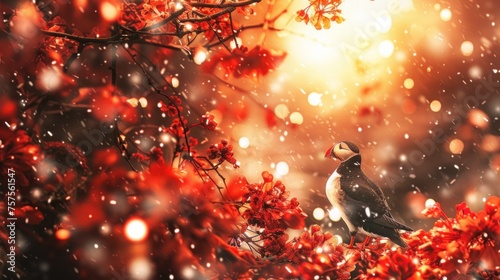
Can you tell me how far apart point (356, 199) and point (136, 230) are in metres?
0.54

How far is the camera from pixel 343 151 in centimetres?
111

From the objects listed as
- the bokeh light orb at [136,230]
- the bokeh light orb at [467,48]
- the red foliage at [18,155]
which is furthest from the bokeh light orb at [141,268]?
the bokeh light orb at [467,48]

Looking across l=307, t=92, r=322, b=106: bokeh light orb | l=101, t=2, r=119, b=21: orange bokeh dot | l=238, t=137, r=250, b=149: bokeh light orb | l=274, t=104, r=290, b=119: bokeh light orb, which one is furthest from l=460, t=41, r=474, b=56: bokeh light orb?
l=101, t=2, r=119, b=21: orange bokeh dot

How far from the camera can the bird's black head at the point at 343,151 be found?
3.63 ft

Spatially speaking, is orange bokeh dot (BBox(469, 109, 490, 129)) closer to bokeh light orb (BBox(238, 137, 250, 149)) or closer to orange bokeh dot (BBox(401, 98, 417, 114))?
orange bokeh dot (BBox(401, 98, 417, 114))

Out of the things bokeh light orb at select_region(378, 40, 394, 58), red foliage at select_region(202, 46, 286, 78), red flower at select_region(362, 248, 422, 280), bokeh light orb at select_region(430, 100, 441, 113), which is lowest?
red flower at select_region(362, 248, 422, 280)

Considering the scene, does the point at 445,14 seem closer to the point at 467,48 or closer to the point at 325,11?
the point at 467,48

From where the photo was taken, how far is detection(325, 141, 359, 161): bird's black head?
1107 mm

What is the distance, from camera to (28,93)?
80 cm

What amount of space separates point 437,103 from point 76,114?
0.94 m

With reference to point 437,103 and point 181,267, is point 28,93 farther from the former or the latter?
point 437,103

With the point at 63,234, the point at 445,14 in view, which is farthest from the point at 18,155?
the point at 445,14

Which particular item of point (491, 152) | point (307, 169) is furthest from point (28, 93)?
point (491, 152)

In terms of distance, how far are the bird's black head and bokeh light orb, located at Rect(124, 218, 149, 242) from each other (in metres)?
0.54
